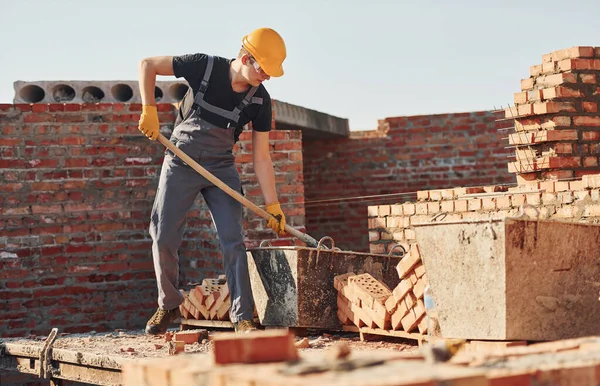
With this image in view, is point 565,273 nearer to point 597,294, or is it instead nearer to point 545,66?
point 597,294

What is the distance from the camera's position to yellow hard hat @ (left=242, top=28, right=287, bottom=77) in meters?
5.52

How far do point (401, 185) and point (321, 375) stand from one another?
413 inches

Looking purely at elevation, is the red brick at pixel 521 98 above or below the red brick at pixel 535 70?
below

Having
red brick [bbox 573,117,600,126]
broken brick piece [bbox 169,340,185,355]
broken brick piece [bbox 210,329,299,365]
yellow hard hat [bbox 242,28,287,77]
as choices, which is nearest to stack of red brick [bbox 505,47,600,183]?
red brick [bbox 573,117,600,126]

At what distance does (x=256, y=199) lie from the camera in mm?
7887

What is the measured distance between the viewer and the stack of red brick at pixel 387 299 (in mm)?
5199

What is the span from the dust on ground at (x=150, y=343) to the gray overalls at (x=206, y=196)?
427 mm

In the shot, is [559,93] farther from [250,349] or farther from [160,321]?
[250,349]

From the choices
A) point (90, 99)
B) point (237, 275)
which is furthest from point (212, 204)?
point (90, 99)

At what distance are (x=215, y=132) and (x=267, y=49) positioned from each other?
1.94 feet

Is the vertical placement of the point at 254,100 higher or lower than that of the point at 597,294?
higher

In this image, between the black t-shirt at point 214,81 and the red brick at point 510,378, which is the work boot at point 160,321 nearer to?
the black t-shirt at point 214,81

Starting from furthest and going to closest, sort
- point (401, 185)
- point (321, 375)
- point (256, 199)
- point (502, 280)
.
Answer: point (401, 185)
point (256, 199)
point (502, 280)
point (321, 375)

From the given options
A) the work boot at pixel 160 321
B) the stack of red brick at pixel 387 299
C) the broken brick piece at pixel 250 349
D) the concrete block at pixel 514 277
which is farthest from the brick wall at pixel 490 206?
the broken brick piece at pixel 250 349
